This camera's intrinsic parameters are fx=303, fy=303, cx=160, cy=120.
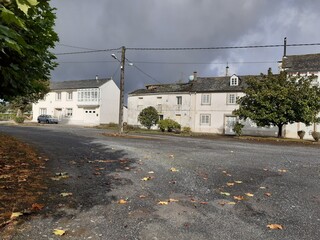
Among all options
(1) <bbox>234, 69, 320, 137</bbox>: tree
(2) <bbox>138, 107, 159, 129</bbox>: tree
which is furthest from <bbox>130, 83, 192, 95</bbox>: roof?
(1) <bbox>234, 69, 320, 137</bbox>: tree

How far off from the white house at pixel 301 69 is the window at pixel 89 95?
105ft

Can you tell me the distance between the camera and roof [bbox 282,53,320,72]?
3881 centimetres

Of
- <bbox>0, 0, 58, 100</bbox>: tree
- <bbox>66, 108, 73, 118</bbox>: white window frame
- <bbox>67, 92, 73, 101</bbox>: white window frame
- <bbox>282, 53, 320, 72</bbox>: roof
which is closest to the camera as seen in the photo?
<bbox>0, 0, 58, 100</bbox>: tree

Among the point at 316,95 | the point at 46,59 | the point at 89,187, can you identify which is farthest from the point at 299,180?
the point at 316,95

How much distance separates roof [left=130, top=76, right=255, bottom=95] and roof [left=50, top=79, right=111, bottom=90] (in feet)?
32.3

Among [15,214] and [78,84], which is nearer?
[15,214]

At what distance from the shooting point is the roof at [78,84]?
5779 cm

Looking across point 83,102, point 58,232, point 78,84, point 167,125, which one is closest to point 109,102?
point 83,102

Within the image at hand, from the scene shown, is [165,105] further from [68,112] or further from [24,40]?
[24,40]

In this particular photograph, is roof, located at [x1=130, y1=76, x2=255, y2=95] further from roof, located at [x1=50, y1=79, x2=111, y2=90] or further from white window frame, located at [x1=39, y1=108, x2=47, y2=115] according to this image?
white window frame, located at [x1=39, y1=108, x2=47, y2=115]

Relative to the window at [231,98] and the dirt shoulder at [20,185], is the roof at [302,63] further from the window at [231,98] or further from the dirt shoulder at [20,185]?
the dirt shoulder at [20,185]

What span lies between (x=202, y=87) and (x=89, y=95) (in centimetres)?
2254

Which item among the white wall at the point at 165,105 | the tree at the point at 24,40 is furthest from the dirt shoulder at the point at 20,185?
the white wall at the point at 165,105

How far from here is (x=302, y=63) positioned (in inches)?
1597
